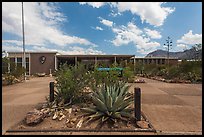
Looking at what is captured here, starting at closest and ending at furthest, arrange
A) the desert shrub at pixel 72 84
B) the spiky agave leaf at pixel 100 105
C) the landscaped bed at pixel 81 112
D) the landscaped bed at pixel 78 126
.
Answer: the landscaped bed at pixel 78 126
the landscaped bed at pixel 81 112
the spiky agave leaf at pixel 100 105
the desert shrub at pixel 72 84

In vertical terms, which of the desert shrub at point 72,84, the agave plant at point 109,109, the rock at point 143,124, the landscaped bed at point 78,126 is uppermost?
the desert shrub at point 72,84

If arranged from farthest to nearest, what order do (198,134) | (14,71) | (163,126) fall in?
(14,71) → (163,126) → (198,134)

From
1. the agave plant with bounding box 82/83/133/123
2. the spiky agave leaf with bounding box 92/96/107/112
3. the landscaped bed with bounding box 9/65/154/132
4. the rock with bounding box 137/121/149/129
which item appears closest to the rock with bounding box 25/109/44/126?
the landscaped bed with bounding box 9/65/154/132

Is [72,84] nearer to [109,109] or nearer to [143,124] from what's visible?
[109,109]

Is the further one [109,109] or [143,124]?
[109,109]

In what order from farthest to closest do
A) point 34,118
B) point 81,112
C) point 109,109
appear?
point 81,112, point 109,109, point 34,118

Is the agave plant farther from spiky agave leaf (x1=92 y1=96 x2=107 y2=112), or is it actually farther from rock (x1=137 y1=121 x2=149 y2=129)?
rock (x1=137 y1=121 x2=149 y2=129)

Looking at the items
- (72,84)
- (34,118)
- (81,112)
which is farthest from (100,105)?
(34,118)

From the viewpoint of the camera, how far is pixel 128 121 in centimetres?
499

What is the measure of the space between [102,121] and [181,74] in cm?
1754

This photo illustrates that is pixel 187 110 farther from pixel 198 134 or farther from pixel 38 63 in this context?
pixel 38 63

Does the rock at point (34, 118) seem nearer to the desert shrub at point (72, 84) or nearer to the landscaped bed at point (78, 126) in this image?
the landscaped bed at point (78, 126)

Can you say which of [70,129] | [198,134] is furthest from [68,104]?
[198,134]

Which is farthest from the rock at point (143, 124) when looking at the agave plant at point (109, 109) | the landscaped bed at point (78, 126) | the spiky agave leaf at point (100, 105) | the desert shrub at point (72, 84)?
the desert shrub at point (72, 84)
